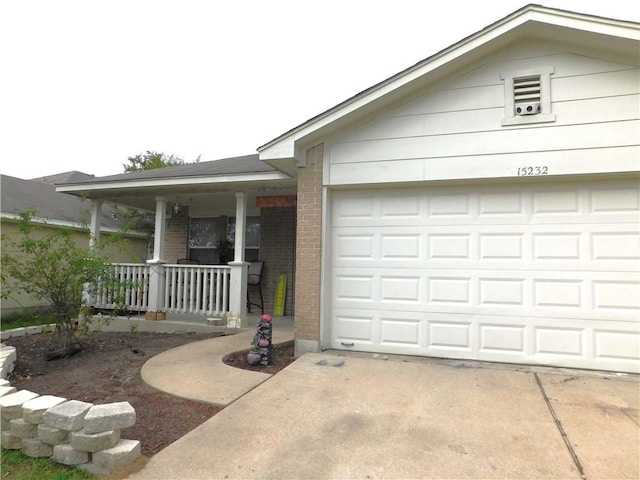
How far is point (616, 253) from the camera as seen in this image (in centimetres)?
423

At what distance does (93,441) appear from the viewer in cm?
241

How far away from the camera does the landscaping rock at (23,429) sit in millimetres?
2625

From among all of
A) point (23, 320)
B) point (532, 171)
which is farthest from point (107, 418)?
point (23, 320)

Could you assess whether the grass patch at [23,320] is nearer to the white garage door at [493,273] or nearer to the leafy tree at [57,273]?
the leafy tree at [57,273]

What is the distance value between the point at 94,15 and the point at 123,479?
772cm

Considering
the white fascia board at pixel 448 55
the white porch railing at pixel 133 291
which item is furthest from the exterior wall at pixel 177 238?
the white fascia board at pixel 448 55

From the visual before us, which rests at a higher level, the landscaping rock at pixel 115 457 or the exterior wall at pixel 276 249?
the exterior wall at pixel 276 249

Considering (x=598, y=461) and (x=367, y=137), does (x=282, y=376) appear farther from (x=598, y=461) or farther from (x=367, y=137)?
(x=367, y=137)

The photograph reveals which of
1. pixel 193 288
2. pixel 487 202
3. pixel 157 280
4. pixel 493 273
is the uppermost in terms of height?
pixel 487 202

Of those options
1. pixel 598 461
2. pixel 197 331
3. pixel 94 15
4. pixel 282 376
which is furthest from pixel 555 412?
pixel 94 15

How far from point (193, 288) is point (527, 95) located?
6.89m

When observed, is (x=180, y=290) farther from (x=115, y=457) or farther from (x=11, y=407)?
(x=115, y=457)

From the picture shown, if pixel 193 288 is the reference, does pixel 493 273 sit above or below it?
above

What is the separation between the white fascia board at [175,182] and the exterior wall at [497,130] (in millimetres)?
1669
